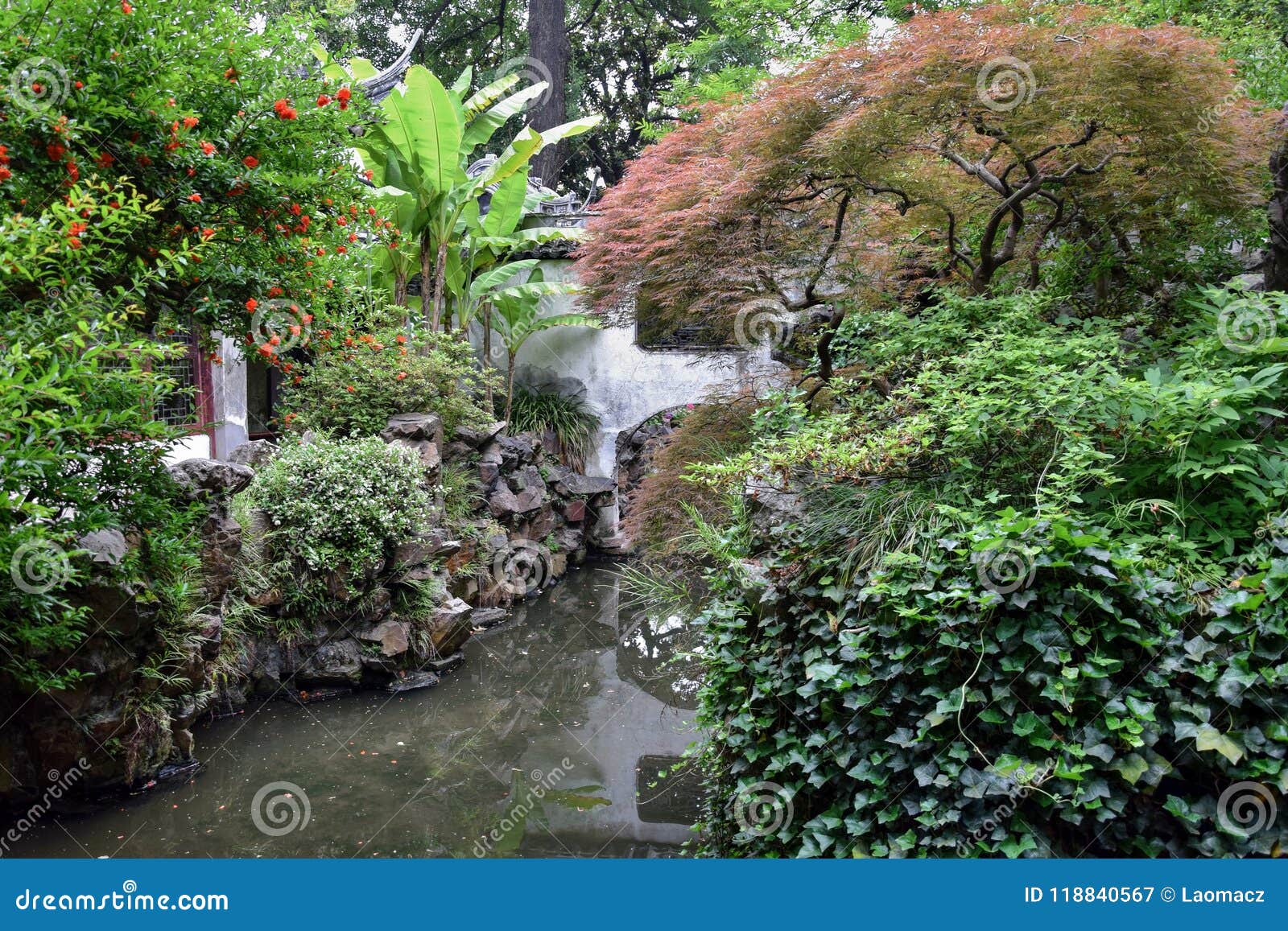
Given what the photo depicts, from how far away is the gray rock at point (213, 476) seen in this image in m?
5.56

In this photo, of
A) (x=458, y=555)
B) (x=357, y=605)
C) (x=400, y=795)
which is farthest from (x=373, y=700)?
(x=458, y=555)

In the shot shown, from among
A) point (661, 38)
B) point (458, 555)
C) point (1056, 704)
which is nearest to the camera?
point (1056, 704)

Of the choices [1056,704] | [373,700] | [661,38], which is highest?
[661,38]

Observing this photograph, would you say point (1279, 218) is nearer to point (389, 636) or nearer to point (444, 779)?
point (444, 779)

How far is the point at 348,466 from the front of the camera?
7430 mm

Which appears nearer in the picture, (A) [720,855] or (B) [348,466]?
(A) [720,855]

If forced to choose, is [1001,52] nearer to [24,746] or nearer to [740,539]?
[740,539]

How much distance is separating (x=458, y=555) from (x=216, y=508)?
341cm

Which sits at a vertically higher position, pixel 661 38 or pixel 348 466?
pixel 661 38

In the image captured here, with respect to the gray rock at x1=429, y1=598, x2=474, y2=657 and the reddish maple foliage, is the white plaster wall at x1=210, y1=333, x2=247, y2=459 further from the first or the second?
the reddish maple foliage

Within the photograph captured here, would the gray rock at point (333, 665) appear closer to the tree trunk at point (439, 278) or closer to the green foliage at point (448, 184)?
Result: the green foliage at point (448, 184)

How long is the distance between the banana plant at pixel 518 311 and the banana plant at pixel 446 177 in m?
0.36

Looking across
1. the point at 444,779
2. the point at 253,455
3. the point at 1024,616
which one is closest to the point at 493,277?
the point at 253,455

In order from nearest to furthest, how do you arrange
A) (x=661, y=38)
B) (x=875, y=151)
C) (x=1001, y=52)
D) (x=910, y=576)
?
(x=910, y=576)
(x=1001, y=52)
(x=875, y=151)
(x=661, y=38)
